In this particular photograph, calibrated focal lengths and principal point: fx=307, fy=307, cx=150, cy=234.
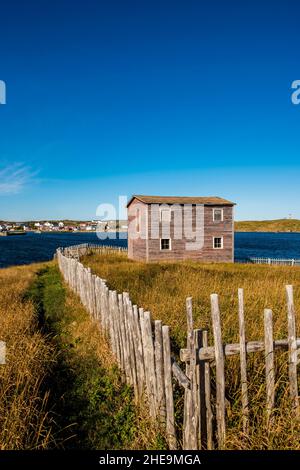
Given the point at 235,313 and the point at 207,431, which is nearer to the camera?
the point at 207,431

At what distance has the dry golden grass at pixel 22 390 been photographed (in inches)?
127

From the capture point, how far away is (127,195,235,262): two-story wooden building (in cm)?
2662

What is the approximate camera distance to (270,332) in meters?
2.99

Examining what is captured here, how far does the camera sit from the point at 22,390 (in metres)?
4.18

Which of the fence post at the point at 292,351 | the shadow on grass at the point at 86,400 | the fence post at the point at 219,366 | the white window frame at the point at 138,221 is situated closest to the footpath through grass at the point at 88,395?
the shadow on grass at the point at 86,400

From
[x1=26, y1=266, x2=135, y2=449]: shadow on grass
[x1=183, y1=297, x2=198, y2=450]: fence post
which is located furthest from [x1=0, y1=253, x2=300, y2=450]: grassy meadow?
[x1=183, y1=297, x2=198, y2=450]: fence post

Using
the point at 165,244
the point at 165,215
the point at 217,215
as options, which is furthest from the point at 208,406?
the point at 217,215

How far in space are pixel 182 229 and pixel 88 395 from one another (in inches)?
918

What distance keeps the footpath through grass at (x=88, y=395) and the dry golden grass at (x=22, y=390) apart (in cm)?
22

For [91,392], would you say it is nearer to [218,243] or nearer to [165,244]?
[165,244]

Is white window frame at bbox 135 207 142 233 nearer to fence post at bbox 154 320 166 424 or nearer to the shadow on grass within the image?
the shadow on grass
